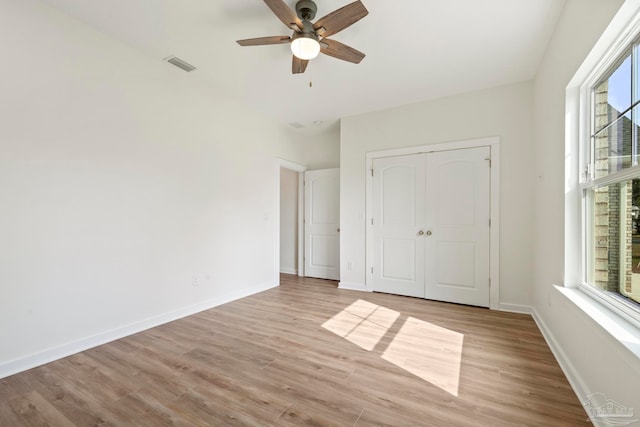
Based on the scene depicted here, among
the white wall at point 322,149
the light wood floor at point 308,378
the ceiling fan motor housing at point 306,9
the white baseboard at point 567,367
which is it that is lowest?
the light wood floor at point 308,378

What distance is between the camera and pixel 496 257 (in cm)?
345

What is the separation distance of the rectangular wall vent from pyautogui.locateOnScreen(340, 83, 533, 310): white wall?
7.96 feet

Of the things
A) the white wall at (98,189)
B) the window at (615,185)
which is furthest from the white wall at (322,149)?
the window at (615,185)

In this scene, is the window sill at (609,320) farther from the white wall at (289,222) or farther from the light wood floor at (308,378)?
the white wall at (289,222)

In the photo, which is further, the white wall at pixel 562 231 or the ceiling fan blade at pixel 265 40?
the ceiling fan blade at pixel 265 40

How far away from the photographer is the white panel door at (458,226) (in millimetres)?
3539

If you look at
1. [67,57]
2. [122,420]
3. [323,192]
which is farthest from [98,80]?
[323,192]

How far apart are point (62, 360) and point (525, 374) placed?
143 inches

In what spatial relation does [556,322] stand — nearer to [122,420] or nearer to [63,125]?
[122,420]

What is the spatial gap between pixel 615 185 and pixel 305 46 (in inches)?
91.1

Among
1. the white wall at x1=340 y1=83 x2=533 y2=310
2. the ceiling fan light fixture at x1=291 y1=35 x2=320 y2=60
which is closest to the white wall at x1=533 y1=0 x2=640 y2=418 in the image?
the white wall at x1=340 y1=83 x2=533 y2=310

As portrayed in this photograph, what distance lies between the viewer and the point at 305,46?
2.14 m

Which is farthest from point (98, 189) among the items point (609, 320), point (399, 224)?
point (609, 320)

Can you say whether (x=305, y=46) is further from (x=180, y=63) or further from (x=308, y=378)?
(x=308, y=378)
